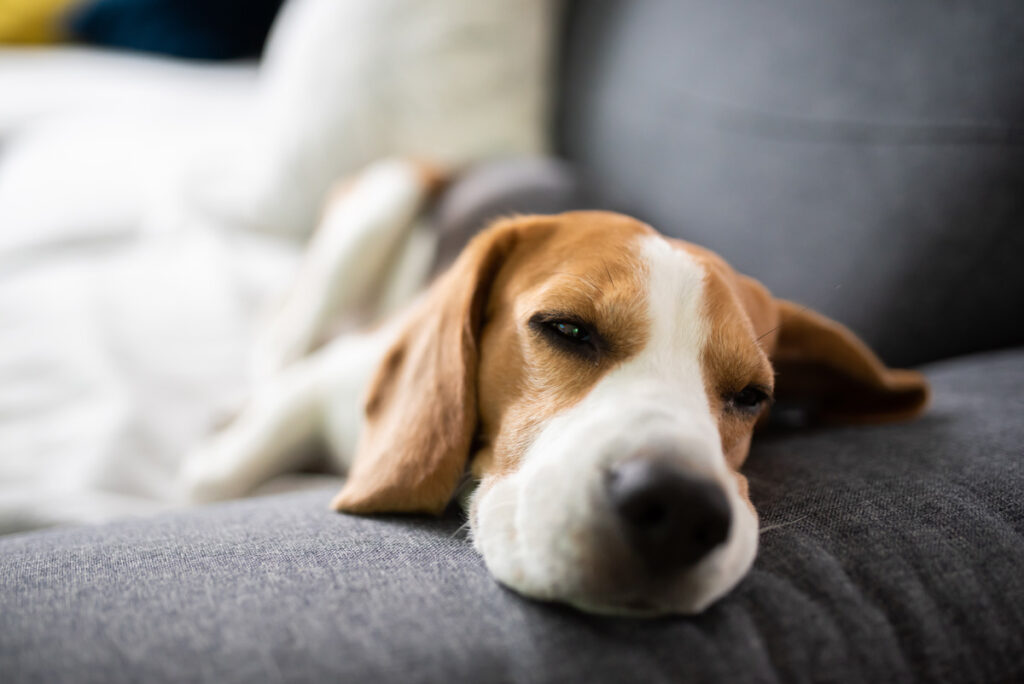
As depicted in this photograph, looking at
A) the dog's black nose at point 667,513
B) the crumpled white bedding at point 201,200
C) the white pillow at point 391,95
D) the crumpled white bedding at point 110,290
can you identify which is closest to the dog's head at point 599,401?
the dog's black nose at point 667,513

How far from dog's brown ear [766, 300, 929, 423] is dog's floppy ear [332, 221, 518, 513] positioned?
597 mm

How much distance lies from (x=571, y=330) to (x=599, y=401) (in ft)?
0.54

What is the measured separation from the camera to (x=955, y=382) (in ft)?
5.41

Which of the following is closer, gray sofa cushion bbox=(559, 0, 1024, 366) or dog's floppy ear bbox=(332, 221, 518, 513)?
dog's floppy ear bbox=(332, 221, 518, 513)

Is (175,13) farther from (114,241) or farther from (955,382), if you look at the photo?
(955,382)

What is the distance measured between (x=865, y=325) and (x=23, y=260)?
282cm

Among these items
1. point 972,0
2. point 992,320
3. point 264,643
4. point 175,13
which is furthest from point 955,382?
point 175,13

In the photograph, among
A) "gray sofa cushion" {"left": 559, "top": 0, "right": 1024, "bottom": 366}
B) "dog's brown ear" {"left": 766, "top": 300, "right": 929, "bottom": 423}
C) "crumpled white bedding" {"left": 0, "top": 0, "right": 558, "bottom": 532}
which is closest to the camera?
"dog's brown ear" {"left": 766, "top": 300, "right": 929, "bottom": 423}

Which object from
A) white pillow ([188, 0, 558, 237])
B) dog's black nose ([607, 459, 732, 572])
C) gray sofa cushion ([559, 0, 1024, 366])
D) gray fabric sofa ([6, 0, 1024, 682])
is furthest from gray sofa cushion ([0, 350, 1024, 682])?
white pillow ([188, 0, 558, 237])

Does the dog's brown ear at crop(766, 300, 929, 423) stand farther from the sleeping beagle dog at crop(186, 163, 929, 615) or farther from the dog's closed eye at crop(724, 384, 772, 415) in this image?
the dog's closed eye at crop(724, 384, 772, 415)

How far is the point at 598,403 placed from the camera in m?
1.15

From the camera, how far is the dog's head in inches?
37.8

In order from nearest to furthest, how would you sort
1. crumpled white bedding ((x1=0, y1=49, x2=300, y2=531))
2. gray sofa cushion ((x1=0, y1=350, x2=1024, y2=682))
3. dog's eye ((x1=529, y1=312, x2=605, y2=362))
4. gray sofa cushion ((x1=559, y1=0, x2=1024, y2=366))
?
gray sofa cushion ((x1=0, y1=350, x2=1024, y2=682)) → dog's eye ((x1=529, y1=312, x2=605, y2=362)) → gray sofa cushion ((x1=559, y1=0, x2=1024, y2=366)) → crumpled white bedding ((x1=0, y1=49, x2=300, y2=531))

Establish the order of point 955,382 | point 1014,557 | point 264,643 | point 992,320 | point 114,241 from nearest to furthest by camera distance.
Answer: point 264,643, point 1014,557, point 955,382, point 992,320, point 114,241
